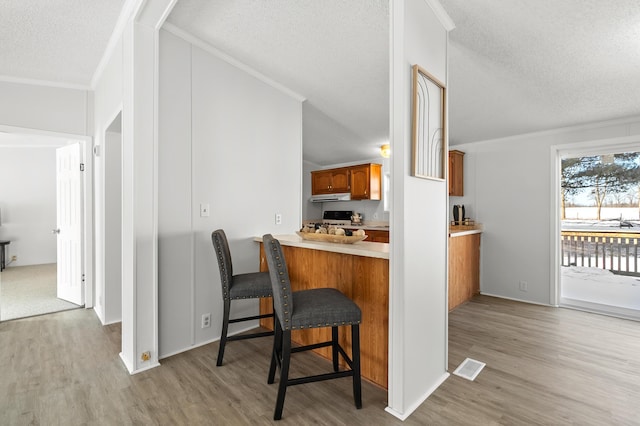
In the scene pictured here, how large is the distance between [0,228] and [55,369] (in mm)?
5937

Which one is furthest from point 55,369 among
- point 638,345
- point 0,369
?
point 638,345

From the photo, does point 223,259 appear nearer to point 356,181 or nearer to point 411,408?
point 411,408

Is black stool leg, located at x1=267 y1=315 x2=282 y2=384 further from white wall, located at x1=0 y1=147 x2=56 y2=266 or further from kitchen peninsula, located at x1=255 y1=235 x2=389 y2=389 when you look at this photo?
white wall, located at x1=0 y1=147 x2=56 y2=266

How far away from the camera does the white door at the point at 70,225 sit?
3.51 meters

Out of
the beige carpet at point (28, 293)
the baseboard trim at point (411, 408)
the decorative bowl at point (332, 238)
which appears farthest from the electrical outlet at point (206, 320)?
the beige carpet at point (28, 293)

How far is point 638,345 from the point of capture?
8.63ft

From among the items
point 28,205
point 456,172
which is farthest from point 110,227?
point 28,205

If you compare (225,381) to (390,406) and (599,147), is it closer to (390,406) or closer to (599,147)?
(390,406)

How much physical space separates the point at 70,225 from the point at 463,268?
4.94 meters

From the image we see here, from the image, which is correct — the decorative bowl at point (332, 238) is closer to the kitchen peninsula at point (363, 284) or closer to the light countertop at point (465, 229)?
the kitchen peninsula at point (363, 284)

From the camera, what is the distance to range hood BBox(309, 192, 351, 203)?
18.1 feet

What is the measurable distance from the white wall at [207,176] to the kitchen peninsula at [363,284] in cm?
72

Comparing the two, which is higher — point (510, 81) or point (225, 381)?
point (510, 81)

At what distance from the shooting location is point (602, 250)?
3994mm
